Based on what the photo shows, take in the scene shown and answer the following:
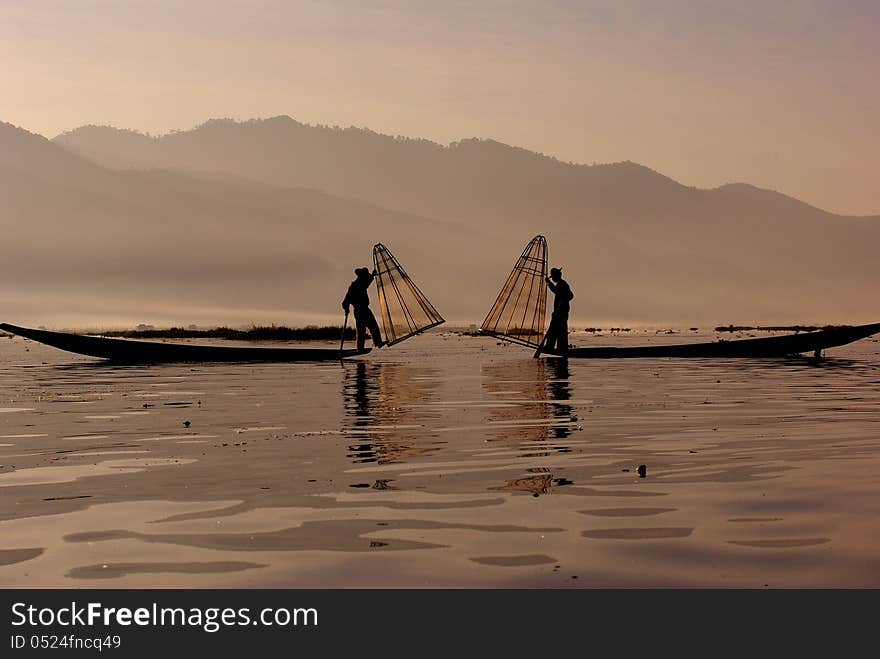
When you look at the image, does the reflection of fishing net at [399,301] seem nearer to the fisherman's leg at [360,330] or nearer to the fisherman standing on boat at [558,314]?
the fisherman's leg at [360,330]

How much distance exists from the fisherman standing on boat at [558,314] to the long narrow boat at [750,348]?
35 centimetres

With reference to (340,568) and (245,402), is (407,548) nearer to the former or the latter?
(340,568)

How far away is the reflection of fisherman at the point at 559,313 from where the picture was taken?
3789 centimetres

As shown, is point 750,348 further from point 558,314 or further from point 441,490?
point 441,490

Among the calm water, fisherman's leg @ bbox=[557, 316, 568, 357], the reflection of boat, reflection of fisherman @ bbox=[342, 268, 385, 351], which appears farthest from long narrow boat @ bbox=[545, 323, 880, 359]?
the calm water

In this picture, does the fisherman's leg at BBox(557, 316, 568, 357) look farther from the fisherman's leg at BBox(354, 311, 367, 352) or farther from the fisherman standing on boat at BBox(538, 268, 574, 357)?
the fisherman's leg at BBox(354, 311, 367, 352)

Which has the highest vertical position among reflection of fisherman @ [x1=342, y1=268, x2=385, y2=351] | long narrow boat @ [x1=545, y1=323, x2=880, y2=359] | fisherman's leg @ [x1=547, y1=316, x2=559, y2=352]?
reflection of fisherman @ [x1=342, y1=268, x2=385, y2=351]

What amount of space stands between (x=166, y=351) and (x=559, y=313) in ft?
44.3

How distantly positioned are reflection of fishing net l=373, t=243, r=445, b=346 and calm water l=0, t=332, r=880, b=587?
1352cm

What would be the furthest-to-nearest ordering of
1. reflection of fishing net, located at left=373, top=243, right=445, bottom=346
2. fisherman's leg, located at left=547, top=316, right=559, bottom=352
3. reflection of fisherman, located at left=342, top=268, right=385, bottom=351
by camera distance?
fisherman's leg, located at left=547, top=316, right=559, bottom=352, reflection of fishing net, located at left=373, top=243, right=445, bottom=346, reflection of fisherman, located at left=342, top=268, right=385, bottom=351

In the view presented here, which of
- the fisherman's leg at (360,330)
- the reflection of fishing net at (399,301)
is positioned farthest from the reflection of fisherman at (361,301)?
the reflection of fishing net at (399,301)

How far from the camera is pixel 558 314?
3975 centimetres

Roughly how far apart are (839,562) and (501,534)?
8.93ft

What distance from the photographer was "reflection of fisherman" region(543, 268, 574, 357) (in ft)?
124
